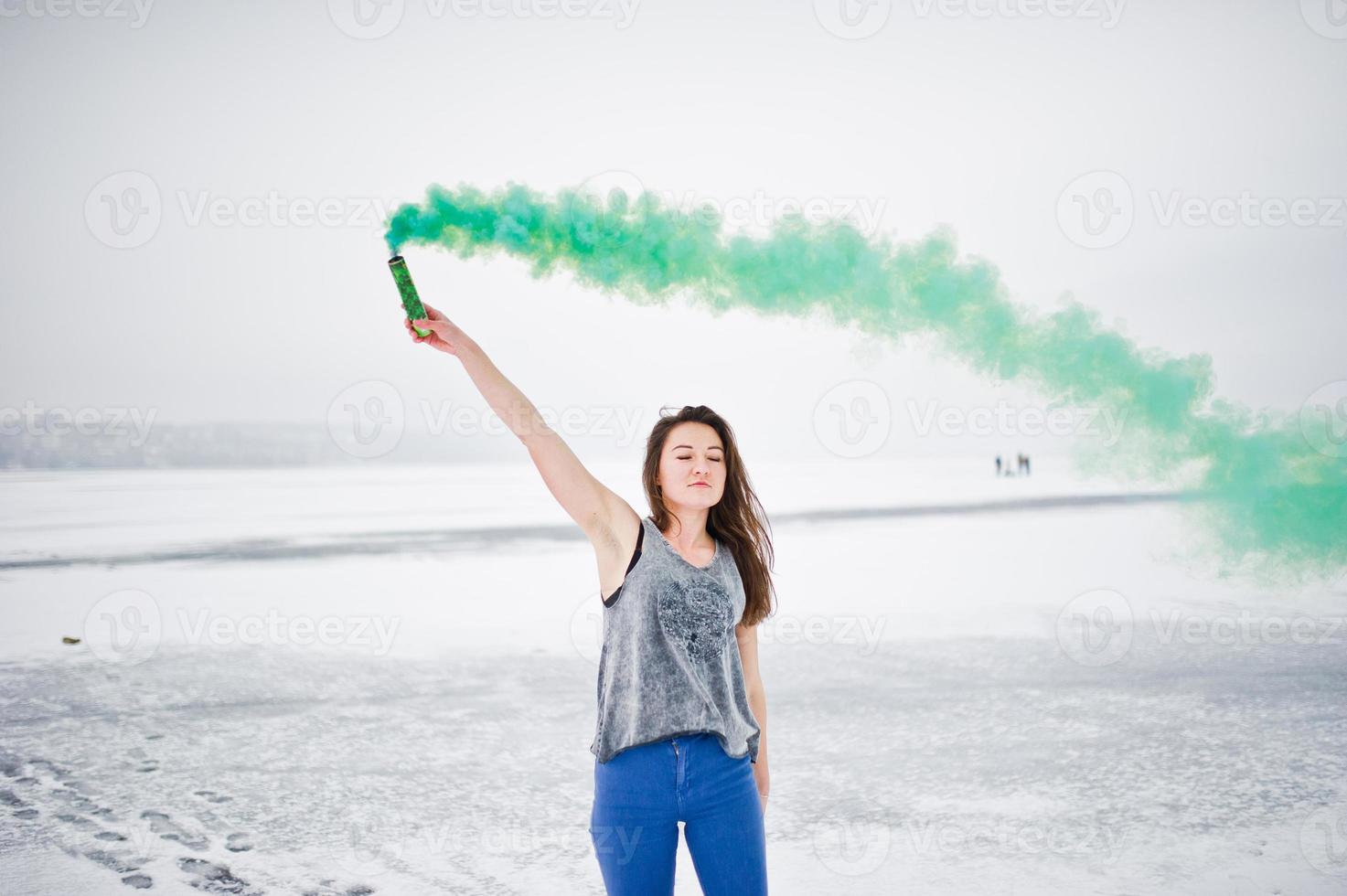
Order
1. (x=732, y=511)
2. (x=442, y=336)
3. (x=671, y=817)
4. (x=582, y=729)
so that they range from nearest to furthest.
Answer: (x=671, y=817)
(x=442, y=336)
(x=732, y=511)
(x=582, y=729)

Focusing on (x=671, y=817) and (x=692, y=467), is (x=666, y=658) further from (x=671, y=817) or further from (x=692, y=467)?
(x=692, y=467)

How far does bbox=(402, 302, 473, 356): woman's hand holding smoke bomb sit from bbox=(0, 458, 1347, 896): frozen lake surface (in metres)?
2.54

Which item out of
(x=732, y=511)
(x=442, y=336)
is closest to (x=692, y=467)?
(x=732, y=511)

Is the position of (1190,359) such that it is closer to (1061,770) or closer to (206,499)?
(1061,770)

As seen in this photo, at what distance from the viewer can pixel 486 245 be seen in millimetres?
4645

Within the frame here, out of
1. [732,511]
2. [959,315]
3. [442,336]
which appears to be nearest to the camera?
[442,336]

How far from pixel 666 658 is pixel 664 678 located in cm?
5

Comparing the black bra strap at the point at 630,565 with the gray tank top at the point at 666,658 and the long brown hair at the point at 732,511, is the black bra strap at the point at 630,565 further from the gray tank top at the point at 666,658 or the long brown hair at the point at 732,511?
the long brown hair at the point at 732,511

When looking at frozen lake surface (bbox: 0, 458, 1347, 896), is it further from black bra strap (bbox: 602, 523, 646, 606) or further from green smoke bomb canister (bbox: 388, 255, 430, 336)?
green smoke bomb canister (bbox: 388, 255, 430, 336)

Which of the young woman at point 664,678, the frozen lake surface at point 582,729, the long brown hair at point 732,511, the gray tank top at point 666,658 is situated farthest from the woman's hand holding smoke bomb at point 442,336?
the frozen lake surface at point 582,729

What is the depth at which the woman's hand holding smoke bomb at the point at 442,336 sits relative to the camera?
8.55 ft

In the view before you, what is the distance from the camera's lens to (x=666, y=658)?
2350 mm

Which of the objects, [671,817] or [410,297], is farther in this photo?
[410,297]

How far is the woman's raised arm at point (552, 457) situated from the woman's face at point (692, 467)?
0.19 metres
